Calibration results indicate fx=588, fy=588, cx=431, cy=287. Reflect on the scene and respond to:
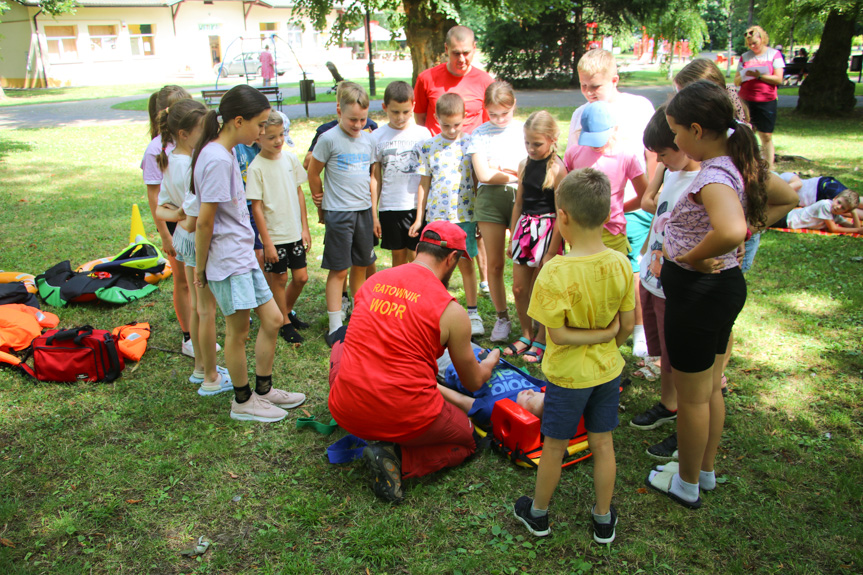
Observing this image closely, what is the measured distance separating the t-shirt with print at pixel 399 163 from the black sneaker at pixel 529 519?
265cm

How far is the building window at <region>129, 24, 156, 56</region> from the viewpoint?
38.5 metres

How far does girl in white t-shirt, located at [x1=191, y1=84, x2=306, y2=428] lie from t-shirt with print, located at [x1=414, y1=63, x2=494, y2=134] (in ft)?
7.38

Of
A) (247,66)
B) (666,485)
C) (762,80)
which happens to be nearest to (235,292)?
(666,485)

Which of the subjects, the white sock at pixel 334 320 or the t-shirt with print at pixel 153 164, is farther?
the white sock at pixel 334 320

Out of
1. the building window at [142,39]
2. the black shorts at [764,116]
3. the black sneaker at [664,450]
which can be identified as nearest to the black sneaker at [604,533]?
the black sneaker at [664,450]

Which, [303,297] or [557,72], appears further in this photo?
[557,72]

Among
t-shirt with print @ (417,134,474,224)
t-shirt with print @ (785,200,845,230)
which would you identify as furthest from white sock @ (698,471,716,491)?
t-shirt with print @ (785,200,845,230)

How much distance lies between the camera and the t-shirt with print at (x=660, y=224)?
3.05 metres

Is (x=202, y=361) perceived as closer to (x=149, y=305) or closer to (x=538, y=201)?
(x=149, y=305)

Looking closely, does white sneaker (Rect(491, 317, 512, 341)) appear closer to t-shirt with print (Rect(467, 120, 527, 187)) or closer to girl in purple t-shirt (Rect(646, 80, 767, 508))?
t-shirt with print (Rect(467, 120, 527, 187))

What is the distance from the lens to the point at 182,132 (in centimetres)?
362

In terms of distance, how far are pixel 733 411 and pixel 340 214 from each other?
3030 mm

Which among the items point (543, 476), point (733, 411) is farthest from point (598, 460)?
point (733, 411)

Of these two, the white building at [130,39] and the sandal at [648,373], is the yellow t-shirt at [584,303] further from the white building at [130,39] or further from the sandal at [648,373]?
the white building at [130,39]
